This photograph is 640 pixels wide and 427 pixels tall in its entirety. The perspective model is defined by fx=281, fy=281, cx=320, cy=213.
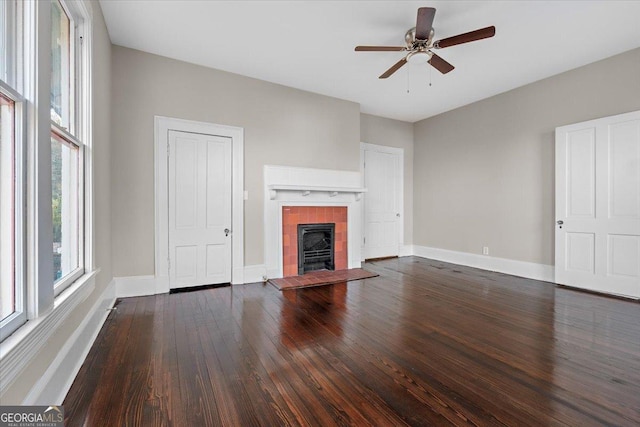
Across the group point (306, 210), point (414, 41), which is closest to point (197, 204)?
point (306, 210)

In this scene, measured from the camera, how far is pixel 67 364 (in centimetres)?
170

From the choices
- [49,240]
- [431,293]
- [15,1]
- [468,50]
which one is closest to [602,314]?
[431,293]

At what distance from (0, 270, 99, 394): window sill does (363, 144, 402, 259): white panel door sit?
16.3 feet

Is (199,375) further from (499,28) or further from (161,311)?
(499,28)

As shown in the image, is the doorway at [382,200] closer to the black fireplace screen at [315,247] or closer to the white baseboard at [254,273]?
the black fireplace screen at [315,247]

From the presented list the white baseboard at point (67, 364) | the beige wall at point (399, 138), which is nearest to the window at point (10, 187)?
the white baseboard at point (67, 364)

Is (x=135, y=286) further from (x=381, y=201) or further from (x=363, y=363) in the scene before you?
(x=381, y=201)

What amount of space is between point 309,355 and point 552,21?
4051 mm

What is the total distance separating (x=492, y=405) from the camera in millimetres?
1585

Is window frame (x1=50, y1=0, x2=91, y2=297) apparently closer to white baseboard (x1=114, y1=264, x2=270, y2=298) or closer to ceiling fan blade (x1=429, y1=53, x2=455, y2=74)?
white baseboard (x1=114, y1=264, x2=270, y2=298)

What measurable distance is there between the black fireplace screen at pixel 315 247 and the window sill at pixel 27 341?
3157 millimetres

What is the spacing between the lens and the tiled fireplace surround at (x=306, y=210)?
4.36 metres

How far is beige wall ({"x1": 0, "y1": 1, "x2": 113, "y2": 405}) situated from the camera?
186cm

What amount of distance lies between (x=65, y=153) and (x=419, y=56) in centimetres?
343
